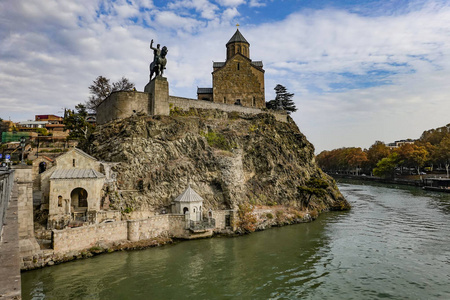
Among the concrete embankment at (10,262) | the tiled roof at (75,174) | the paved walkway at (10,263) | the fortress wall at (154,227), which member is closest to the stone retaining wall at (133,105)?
the tiled roof at (75,174)

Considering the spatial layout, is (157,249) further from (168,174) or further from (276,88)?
(276,88)

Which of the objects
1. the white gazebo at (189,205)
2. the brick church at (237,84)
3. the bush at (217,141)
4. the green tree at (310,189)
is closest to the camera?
the white gazebo at (189,205)

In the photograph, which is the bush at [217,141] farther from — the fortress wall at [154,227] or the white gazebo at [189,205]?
the fortress wall at [154,227]

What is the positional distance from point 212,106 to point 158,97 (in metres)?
8.49

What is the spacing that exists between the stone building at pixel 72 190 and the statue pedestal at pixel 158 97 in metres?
10.1

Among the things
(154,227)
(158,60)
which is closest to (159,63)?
(158,60)

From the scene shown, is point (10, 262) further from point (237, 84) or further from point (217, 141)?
point (237, 84)

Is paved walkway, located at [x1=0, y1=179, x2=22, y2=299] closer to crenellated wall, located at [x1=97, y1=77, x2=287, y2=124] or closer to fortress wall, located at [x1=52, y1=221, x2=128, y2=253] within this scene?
fortress wall, located at [x1=52, y1=221, x2=128, y2=253]

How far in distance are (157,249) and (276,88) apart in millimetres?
44962

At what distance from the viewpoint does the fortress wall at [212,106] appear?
3531 centimetres

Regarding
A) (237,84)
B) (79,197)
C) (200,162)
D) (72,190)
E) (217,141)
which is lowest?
(79,197)

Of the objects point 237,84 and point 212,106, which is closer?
point 212,106

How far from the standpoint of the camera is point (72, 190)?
2369 cm

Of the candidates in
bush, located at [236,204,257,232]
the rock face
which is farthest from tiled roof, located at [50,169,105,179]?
bush, located at [236,204,257,232]
